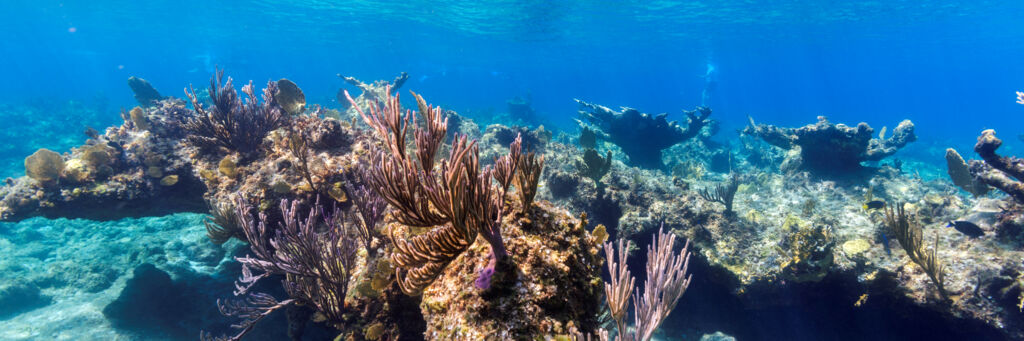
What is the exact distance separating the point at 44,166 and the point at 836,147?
17887 mm

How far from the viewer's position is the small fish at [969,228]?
5.90m

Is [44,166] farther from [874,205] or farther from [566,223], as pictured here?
[874,205]

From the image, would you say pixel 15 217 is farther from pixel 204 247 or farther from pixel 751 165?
pixel 751 165

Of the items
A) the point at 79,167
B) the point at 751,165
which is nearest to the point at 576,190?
the point at 79,167

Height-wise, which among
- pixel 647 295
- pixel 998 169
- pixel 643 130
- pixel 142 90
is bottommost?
pixel 647 295

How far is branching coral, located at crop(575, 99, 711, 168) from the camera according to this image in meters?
13.4

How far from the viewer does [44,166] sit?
5.96m

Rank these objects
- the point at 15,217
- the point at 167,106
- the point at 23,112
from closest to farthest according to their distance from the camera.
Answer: the point at 15,217
the point at 167,106
the point at 23,112

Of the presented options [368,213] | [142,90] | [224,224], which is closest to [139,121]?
[224,224]

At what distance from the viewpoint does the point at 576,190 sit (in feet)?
25.6

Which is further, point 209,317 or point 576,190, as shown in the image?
point 576,190

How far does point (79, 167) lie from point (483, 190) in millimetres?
8141

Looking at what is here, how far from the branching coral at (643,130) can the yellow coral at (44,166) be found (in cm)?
1366

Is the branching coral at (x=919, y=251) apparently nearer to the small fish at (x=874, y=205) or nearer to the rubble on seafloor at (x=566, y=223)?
the rubble on seafloor at (x=566, y=223)
